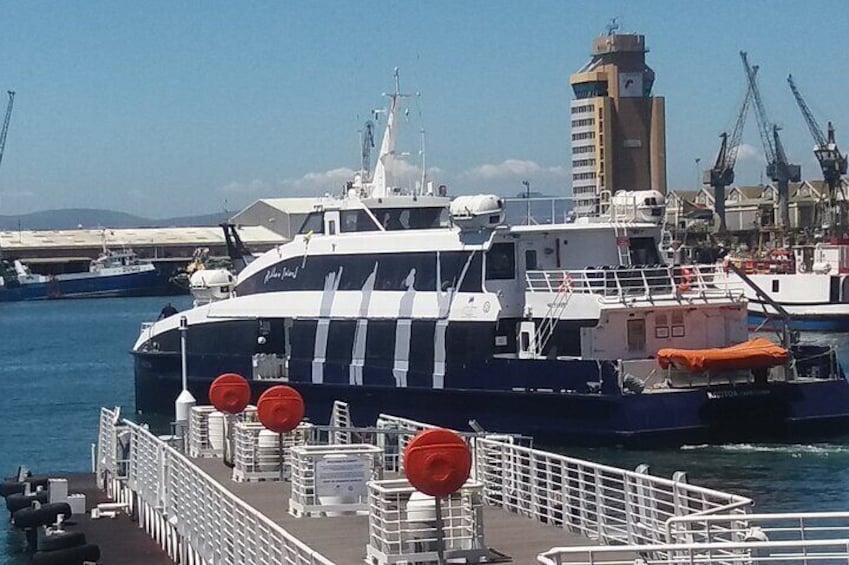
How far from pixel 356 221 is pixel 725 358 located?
33.1 feet

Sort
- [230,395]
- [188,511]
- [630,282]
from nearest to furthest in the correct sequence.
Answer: [188,511], [230,395], [630,282]

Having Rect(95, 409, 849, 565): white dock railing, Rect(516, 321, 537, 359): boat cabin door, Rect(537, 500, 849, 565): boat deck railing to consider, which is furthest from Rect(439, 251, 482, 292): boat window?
Rect(537, 500, 849, 565): boat deck railing

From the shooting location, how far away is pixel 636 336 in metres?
30.9

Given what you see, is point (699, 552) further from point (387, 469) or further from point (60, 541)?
point (387, 469)

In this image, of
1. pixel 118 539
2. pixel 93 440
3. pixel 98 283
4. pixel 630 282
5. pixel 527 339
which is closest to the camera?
pixel 118 539

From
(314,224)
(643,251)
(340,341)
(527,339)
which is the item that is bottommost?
(340,341)

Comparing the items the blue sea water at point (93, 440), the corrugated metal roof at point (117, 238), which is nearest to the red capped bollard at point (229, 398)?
the blue sea water at point (93, 440)

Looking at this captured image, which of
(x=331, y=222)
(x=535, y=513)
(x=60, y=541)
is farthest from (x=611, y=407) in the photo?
(x=535, y=513)

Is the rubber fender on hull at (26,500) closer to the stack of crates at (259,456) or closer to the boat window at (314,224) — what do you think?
the stack of crates at (259,456)

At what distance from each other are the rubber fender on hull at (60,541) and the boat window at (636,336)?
13746 mm

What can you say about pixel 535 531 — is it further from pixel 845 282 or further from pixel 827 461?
pixel 845 282

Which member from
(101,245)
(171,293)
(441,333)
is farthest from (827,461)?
(101,245)

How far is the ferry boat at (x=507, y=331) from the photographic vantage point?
29.6 m

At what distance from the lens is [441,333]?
32.5m
